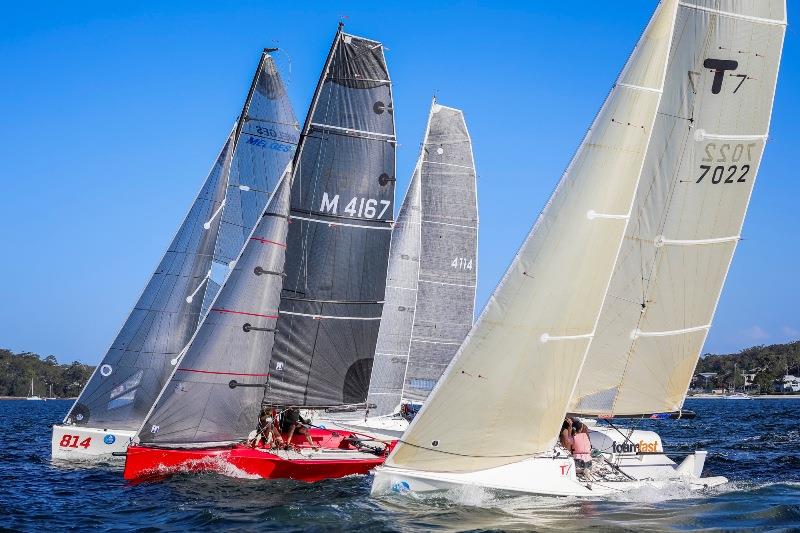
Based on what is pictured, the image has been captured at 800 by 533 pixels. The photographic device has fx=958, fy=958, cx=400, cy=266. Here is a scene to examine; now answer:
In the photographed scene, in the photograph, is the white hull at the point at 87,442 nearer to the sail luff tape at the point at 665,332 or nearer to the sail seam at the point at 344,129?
the sail seam at the point at 344,129

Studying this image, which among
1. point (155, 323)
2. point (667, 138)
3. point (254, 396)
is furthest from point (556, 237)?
point (155, 323)

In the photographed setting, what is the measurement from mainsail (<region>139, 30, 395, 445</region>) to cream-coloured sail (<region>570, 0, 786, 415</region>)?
568cm

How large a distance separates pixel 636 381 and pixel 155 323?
11.9m

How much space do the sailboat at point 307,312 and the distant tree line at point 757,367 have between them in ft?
398

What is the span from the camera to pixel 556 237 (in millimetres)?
15797

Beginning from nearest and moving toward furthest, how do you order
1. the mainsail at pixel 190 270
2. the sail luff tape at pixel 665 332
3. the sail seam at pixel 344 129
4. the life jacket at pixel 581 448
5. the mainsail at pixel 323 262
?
1. the life jacket at pixel 581 448
2. the sail luff tape at pixel 665 332
3. the mainsail at pixel 323 262
4. the sail seam at pixel 344 129
5. the mainsail at pixel 190 270

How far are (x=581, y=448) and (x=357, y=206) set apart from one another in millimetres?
7580

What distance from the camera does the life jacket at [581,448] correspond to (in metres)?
17.3

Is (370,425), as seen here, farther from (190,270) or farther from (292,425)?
(190,270)

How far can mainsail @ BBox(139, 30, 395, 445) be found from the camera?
1958 cm

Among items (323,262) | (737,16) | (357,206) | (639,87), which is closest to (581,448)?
(639,87)

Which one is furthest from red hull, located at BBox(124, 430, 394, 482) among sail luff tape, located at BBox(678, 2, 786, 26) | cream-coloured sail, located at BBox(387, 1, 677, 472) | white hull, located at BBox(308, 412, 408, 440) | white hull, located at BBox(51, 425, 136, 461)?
sail luff tape, located at BBox(678, 2, 786, 26)

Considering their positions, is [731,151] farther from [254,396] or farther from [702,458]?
[254,396]

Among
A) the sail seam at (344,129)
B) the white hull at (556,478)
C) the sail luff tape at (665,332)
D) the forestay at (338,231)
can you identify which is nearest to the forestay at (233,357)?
the forestay at (338,231)
